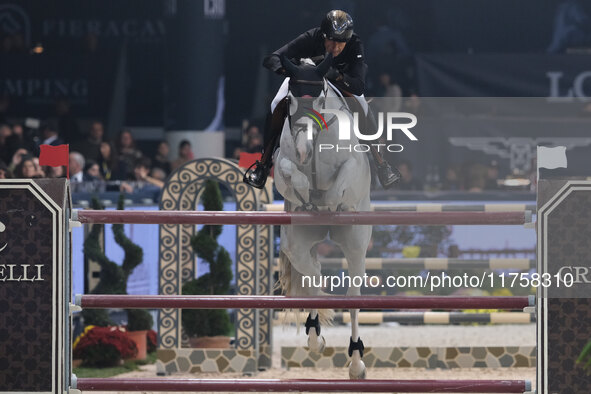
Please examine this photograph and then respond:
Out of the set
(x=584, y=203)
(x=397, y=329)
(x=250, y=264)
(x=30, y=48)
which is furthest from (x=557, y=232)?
(x=30, y=48)

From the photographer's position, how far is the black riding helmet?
559cm

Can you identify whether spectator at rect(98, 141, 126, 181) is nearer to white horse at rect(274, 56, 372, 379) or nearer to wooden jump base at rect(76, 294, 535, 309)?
white horse at rect(274, 56, 372, 379)

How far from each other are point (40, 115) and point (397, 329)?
22.5 ft

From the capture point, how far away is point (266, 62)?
5598mm

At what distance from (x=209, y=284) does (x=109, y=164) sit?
323 centimetres

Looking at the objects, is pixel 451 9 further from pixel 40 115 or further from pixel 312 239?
pixel 312 239

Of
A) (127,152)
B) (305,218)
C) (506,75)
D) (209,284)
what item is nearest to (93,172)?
(127,152)

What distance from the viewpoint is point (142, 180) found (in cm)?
1105

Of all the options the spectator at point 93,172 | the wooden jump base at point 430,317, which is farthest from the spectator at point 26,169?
the wooden jump base at point 430,317

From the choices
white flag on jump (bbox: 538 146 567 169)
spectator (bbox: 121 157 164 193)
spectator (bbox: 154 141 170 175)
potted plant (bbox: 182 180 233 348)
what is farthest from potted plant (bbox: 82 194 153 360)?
white flag on jump (bbox: 538 146 567 169)

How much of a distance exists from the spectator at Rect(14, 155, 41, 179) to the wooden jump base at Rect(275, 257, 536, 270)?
217 cm

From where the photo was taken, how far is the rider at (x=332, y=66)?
221 inches

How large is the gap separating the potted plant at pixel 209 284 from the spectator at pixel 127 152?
2727mm

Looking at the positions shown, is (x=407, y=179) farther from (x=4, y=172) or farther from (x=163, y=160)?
(x=4, y=172)
